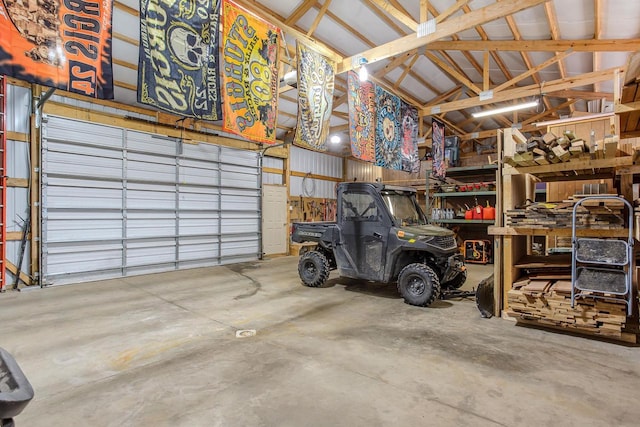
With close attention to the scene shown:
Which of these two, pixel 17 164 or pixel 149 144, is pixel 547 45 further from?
pixel 17 164

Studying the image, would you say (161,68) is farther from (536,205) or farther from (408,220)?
(536,205)

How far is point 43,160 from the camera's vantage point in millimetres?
5914

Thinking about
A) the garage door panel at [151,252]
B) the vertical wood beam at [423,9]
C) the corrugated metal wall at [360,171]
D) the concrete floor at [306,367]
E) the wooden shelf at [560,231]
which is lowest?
the concrete floor at [306,367]

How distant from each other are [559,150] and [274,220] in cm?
796

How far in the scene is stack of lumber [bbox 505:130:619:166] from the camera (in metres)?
3.34

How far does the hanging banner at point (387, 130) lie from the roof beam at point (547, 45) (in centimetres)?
149

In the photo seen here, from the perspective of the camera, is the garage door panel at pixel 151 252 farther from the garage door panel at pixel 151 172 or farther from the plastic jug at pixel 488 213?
the plastic jug at pixel 488 213

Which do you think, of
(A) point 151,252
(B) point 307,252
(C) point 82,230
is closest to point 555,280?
(B) point 307,252

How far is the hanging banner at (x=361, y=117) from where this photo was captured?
6475 mm

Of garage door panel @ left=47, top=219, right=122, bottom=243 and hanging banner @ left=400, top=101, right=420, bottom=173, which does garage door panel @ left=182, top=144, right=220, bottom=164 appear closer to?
garage door panel @ left=47, top=219, right=122, bottom=243

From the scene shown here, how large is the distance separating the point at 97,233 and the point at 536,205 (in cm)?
776

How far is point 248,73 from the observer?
483 cm

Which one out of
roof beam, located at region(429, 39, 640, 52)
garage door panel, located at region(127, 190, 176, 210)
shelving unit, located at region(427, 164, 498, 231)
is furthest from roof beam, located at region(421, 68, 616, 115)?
garage door panel, located at region(127, 190, 176, 210)

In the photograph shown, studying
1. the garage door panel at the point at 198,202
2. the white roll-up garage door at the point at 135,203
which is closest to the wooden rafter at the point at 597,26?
the white roll-up garage door at the point at 135,203
